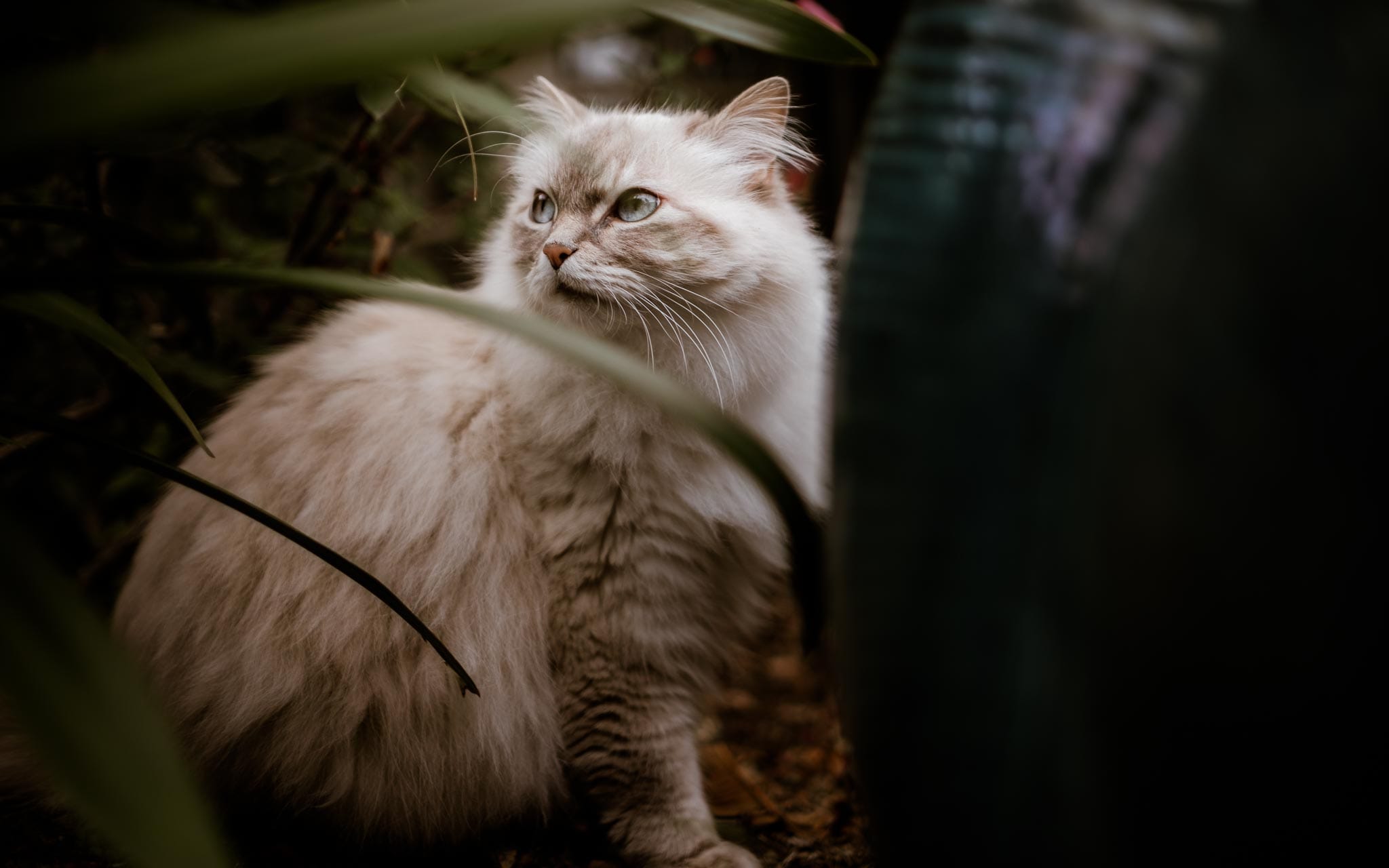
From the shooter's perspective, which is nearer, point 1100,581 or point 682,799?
point 1100,581

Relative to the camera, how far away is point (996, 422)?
556 millimetres

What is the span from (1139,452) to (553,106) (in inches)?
51.8

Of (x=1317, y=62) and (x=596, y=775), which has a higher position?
(x=1317, y=62)

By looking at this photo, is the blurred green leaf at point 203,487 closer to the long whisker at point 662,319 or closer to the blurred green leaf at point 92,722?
the blurred green leaf at point 92,722

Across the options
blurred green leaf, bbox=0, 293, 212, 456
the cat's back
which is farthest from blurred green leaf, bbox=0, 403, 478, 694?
the cat's back

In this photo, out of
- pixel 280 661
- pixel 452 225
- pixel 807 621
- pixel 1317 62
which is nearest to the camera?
pixel 1317 62

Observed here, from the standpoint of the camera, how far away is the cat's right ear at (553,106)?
1.50 meters

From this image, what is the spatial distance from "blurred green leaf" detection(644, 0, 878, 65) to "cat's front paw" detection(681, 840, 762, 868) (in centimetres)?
108

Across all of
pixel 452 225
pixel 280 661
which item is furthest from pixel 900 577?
pixel 452 225

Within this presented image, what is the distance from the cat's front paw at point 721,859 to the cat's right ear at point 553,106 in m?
1.27

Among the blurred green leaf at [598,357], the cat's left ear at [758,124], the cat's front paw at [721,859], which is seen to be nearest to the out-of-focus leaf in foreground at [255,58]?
the blurred green leaf at [598,357]

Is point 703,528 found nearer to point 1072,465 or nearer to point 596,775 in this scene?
point 596,775

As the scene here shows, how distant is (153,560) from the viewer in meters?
1.26

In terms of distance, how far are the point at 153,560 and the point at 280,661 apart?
30 centimetres
